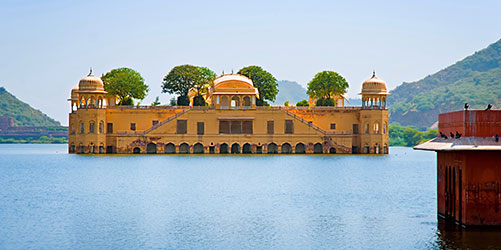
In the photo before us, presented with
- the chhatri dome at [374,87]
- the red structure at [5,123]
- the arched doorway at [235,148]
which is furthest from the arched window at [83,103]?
the red structure at [5,123]

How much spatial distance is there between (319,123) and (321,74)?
865 cm

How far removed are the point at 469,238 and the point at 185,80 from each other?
211ft

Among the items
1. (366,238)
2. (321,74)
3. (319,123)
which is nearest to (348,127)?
(319,123)

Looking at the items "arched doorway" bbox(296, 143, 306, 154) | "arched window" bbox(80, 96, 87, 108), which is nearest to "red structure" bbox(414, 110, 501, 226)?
"arched doorway" bbox(296, 143, 306, 154)

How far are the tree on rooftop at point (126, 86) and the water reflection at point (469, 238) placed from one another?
6297 centimetres

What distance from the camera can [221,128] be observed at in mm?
75000

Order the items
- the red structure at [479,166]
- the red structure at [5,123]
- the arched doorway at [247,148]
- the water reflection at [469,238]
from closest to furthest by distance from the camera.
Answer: the water reflection at [469,238]
the red structure at [479,166]
the arched doorway at [247,148]
the red structure at [5,123]

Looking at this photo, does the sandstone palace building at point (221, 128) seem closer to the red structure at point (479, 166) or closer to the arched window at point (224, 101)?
the arched window at point (224, 101)

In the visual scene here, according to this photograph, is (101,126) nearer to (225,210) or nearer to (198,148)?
(198,148)

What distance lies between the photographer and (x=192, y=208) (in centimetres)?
3039

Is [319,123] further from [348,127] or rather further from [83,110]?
[83,110]

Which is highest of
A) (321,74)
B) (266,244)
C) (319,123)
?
(321,74)

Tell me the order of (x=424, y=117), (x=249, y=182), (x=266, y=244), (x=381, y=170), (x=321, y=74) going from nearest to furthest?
1. (x=266, y=244)
2. (x=249, y=182)
3. (x=381, y=170)
4. (x=321, y=74)
5. (x=424, y=117)

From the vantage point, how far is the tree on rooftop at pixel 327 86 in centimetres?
8362
